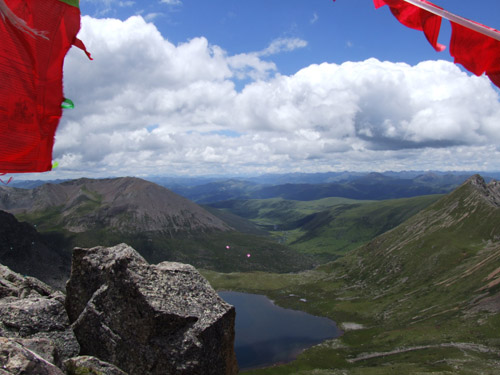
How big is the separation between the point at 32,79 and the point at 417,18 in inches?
488

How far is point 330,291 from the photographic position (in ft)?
639

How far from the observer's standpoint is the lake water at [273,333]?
119m

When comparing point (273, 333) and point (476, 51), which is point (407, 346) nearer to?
point (273, 333)

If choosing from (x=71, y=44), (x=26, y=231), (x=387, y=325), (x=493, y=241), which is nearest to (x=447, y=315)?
(x=387, y=325)

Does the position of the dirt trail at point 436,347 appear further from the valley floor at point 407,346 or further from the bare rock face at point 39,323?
the bare rock face at point 39,323

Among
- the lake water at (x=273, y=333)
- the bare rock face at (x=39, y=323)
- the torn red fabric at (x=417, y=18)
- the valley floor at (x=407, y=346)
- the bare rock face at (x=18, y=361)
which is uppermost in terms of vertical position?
the torn red fabric at (x=417, y=18)

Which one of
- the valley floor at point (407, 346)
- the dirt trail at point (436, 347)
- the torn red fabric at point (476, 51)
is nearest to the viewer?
the torn red fabric at point (476, 51)

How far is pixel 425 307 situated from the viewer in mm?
131375

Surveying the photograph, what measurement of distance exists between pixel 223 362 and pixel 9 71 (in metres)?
15.8

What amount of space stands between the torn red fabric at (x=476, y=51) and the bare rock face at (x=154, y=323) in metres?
15.4

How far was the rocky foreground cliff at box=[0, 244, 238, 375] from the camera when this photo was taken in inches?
594

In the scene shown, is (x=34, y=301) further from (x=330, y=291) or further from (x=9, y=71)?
(x=330, y=291)

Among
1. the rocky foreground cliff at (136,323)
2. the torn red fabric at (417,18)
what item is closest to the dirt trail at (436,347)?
the rocky foreground cliff at (136,323)

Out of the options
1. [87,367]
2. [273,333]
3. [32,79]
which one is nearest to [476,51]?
[32,79]
